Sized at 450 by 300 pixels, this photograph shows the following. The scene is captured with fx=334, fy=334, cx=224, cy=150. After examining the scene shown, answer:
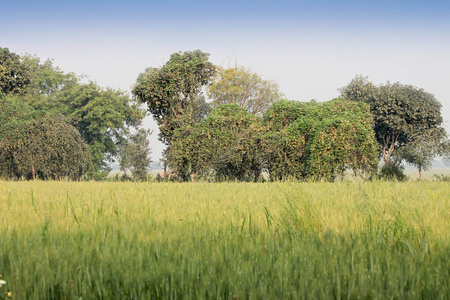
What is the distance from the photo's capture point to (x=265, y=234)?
3.46 metres

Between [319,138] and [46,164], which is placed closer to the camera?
[319,138]

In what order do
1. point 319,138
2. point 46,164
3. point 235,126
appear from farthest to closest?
point 46,164
point 235,126
point 319,138

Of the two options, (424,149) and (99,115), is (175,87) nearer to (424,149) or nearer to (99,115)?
(99,115)

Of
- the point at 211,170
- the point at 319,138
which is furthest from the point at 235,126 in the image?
the point at 319,138

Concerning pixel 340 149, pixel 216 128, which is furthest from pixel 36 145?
pixel 340 149

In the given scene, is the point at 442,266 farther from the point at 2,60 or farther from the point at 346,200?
the point at 2,60

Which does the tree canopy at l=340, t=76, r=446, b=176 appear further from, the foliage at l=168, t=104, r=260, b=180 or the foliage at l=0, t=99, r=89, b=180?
the foliage at l=0, t=99, r=89, b=180

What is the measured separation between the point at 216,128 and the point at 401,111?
19085mm

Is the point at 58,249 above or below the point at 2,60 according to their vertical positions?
below

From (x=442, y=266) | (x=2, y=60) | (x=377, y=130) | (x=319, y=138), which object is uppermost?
(x=2, y=60)

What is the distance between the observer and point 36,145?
2119cm

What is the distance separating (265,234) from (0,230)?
293cm

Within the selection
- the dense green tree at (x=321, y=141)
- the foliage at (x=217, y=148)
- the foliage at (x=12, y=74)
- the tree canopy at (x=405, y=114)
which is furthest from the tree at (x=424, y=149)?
the foliage at (x=12, y=74)

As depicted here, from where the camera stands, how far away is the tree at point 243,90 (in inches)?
1334
